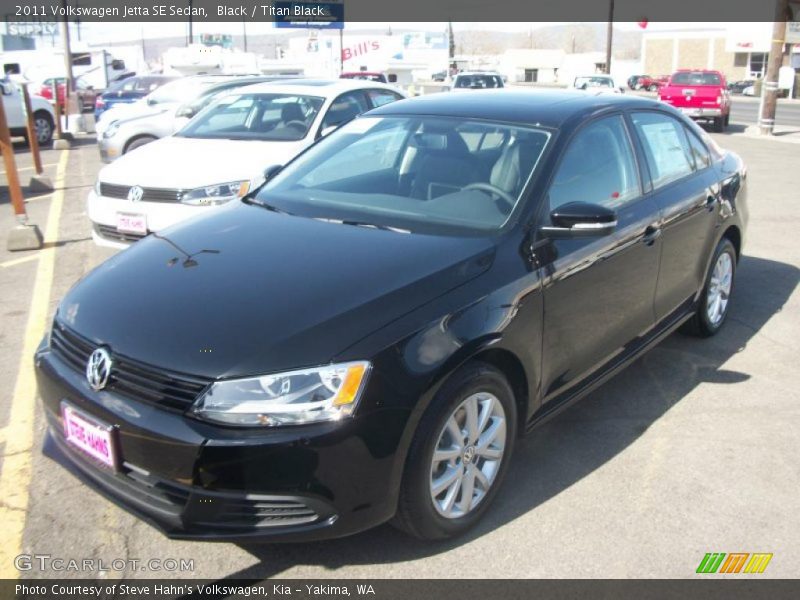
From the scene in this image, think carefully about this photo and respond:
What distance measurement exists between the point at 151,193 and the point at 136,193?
0.13 m

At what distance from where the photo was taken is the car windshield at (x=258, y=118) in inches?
303

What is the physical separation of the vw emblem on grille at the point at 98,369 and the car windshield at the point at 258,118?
16.7 ft

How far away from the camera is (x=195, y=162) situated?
22.4ft

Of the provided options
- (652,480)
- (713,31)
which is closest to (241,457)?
(652,480)

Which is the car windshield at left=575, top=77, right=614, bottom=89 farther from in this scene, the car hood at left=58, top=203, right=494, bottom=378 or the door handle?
the car hood at left=58, top=203, right=494, bottom=378

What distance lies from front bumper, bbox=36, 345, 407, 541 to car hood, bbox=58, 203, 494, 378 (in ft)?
0.69

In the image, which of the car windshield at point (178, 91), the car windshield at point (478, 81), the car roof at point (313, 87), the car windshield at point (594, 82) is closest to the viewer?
the car roof at point (313, 87)

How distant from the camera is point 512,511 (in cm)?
327

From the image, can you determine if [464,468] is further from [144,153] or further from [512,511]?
[144,153]

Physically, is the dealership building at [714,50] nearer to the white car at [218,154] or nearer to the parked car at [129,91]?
Answer: the parked car at [129,91]

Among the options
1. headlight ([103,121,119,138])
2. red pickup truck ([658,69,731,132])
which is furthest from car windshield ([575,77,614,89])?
headlight ([103,121,119,138])

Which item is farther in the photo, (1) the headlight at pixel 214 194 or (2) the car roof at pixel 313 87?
(2) the car roof at pixel 313 87

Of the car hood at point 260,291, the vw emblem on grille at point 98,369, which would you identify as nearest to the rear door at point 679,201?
the car hood at point 260,291

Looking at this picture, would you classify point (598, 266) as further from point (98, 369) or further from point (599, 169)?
point (98, 369)
